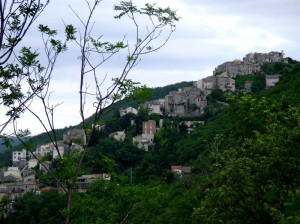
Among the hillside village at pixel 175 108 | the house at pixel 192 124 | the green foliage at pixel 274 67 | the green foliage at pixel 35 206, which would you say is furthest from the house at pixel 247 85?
the green foliage at pixel 35 206

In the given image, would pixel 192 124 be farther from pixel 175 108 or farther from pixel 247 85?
pixel 247 85

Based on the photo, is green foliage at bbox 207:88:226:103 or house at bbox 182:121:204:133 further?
green foliage at bbox 207:88:226:103

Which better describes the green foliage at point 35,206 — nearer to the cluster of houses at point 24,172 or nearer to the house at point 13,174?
the cluster of houses at point 24,172

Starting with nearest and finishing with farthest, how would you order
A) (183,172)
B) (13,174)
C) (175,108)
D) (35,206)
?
(183,172) → (35,206) → (13,174) → (175,108)

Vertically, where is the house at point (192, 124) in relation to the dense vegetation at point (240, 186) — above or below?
above

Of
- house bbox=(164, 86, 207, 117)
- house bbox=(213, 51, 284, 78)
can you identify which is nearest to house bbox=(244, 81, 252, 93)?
house bbox=(164, 86, 207, 117)

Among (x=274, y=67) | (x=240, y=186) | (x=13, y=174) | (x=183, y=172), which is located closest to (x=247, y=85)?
(x=274, y=67)

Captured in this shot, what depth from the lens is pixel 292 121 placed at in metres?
11.9

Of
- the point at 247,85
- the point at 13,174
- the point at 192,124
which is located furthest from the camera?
the point at 247,85

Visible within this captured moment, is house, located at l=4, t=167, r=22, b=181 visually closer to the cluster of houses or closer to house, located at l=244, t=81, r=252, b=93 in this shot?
the cluster of houses

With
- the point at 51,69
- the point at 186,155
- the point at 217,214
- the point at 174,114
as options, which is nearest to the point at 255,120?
the point at 217,214

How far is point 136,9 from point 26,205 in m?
32.9

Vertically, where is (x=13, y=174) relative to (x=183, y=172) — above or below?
below

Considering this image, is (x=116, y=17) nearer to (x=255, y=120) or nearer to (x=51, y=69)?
(x=51, y=69)
